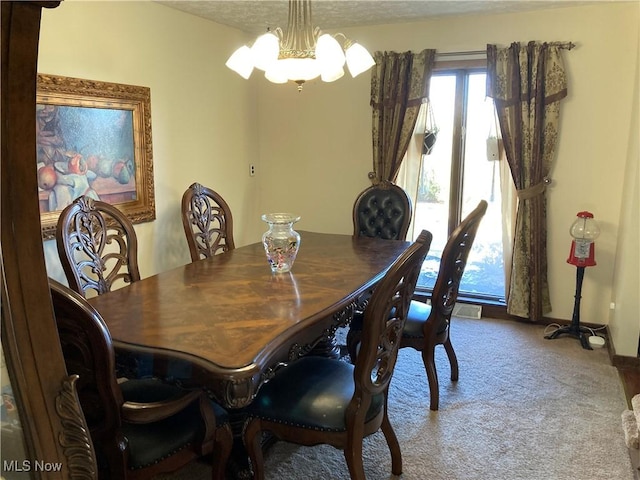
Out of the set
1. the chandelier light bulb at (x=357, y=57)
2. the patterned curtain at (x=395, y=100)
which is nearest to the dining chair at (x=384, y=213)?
the patterned curtain at (x=395, y=100)

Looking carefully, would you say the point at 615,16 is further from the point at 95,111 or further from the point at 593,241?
the point at 95,111

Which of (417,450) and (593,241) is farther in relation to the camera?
(593,241)

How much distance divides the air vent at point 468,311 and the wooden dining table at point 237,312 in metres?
1.54

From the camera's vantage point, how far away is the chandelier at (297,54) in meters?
2.42

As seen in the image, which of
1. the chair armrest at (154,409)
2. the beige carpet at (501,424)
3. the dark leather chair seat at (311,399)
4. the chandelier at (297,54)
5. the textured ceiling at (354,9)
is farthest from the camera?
the textured ceiling at (354,9)

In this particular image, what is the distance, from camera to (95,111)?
3.13m

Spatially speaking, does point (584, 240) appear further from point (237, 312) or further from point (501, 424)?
point (237, 312)

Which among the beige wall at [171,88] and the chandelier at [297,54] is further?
the beige wall at [171,88]

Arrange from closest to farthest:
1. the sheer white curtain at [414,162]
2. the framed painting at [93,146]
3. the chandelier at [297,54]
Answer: the chandelier at [297,54]
the framed painting at [93,146]
the sheer white curtain at [414,162]

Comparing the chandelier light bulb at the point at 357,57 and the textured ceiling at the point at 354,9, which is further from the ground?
the textured ceiling at the point at 354,9

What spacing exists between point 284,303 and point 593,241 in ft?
8.76

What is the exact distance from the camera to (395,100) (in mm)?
4172

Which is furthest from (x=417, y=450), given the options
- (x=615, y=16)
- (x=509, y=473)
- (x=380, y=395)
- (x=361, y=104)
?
(x=615, y=16)

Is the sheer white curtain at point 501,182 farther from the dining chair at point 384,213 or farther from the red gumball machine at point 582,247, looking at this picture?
the dining chair at point 384,213
